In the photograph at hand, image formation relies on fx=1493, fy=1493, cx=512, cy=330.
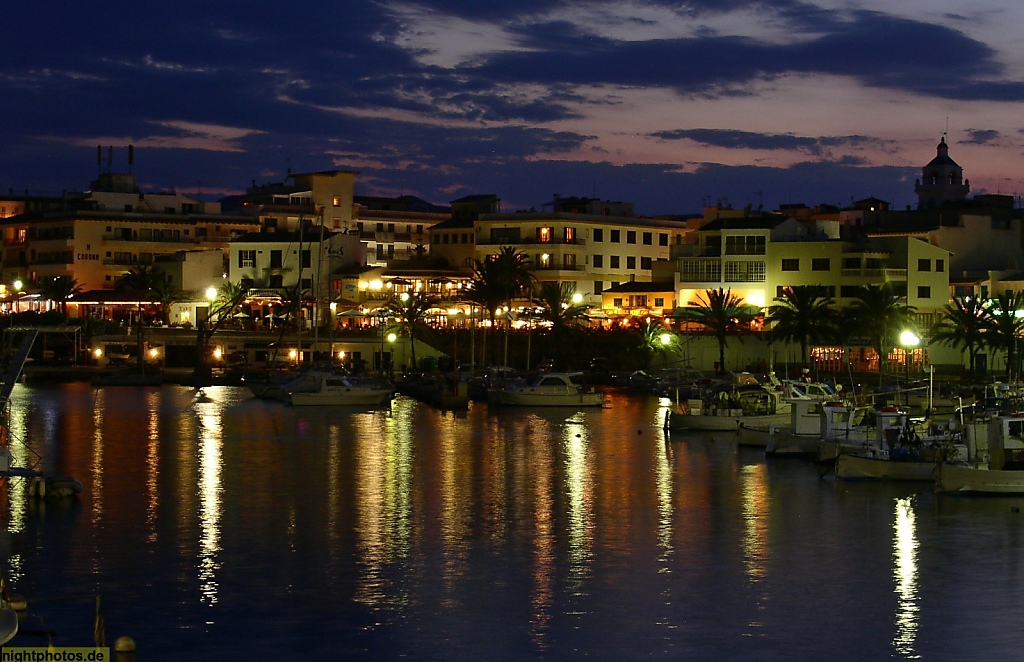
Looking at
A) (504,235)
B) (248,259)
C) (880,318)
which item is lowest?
(880,318)

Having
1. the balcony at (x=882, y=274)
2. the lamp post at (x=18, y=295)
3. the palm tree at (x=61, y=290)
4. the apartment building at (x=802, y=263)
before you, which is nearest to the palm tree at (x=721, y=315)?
the apartment building at (x=802, y=263)

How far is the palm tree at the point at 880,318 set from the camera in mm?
88500

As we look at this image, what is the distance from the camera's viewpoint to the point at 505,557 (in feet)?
105

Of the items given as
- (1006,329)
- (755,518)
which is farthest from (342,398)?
(755,518)

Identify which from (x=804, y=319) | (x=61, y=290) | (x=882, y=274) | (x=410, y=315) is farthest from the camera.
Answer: (x=61, y=290)

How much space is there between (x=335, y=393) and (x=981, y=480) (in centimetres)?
4239

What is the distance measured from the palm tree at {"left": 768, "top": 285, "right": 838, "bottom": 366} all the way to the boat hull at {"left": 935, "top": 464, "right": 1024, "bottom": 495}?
48.9m

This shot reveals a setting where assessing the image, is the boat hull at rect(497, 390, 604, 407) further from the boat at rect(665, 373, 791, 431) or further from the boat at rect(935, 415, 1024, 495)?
the boat at rect(935, 415, 1024, 495)

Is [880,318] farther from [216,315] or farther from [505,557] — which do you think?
[505,557]

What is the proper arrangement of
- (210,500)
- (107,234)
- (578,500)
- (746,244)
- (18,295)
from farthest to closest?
1. (107,234)
2. (18,295)
3. (746,244)
4. (578,500)
5. (210,500)

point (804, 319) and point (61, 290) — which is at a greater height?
point (61, 290)

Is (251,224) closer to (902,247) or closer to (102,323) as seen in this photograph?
(102,323)

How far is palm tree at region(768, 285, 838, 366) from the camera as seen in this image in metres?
87.6

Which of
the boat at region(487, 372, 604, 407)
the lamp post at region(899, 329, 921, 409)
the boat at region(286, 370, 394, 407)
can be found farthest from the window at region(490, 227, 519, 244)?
the boat at region(286, 370, 394, 407)
